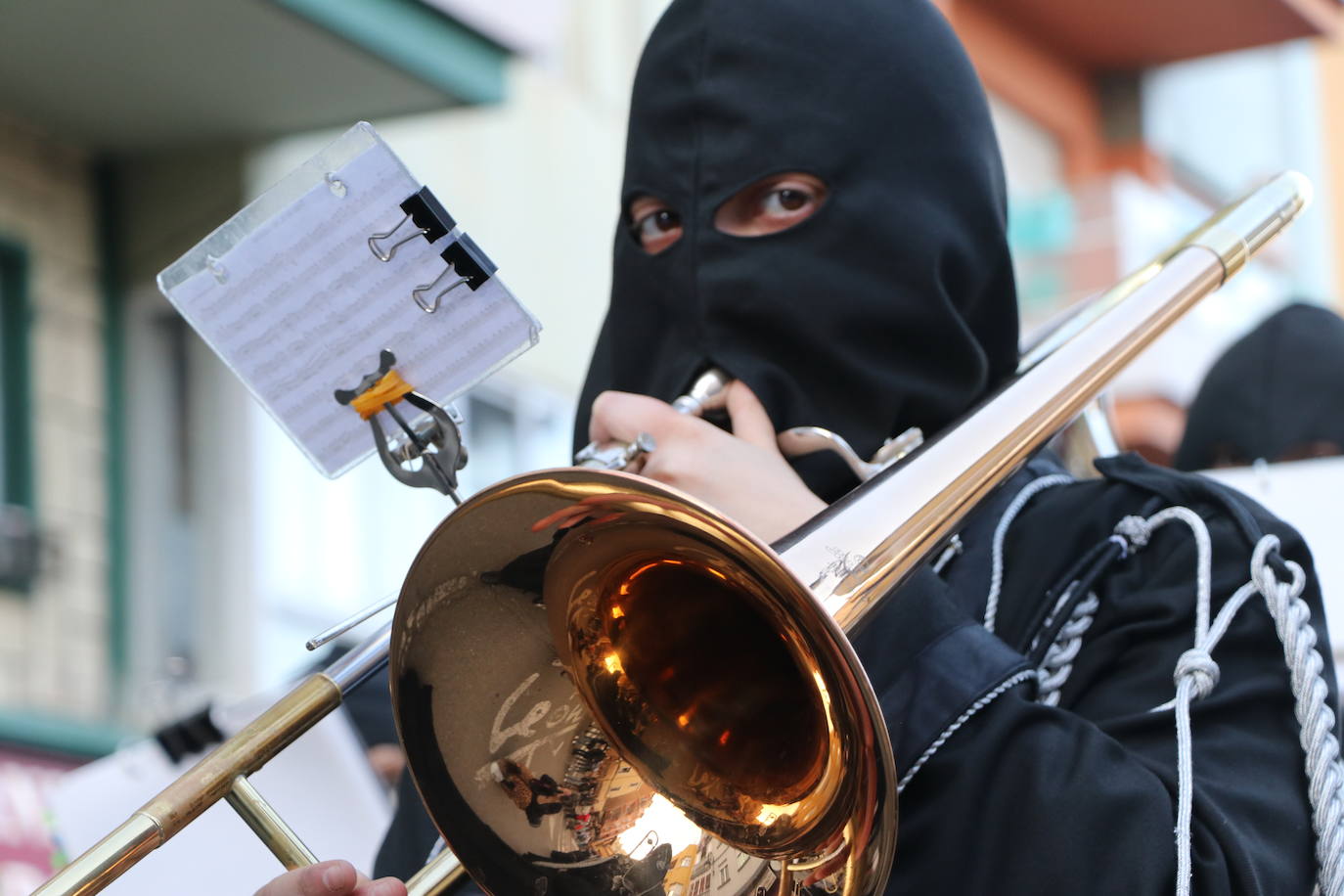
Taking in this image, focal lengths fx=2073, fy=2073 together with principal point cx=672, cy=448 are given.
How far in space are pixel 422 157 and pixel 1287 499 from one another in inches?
215

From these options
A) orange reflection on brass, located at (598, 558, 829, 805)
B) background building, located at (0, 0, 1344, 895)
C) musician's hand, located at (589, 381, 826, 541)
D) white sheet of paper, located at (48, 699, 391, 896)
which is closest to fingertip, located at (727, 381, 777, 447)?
musician's hand, located at (589, 381, 826, 541)

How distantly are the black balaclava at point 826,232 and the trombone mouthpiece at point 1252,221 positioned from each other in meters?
0.29

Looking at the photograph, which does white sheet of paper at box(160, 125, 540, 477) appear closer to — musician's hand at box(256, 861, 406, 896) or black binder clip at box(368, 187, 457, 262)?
black binder clip at box(368, 187, 457, 262)

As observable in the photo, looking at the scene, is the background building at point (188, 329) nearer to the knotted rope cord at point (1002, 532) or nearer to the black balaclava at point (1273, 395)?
the black balaclava at point (1273, 395)

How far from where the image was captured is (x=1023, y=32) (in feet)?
56.0

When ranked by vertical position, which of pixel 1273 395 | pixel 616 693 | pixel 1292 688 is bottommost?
pixel 1273 395

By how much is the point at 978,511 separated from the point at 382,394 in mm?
656

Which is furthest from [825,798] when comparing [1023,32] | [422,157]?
[1023,32]

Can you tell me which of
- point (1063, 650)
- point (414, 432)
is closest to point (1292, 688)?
point (1063, 650)

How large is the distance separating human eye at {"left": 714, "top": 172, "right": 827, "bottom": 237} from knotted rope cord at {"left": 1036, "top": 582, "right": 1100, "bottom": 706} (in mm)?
631

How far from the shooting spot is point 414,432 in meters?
2.27

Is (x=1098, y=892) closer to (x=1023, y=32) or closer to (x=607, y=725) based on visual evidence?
(x=607, y=725)

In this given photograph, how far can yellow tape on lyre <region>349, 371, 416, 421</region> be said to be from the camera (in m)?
2.26

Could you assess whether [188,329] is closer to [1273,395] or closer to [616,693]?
[1273,395]
